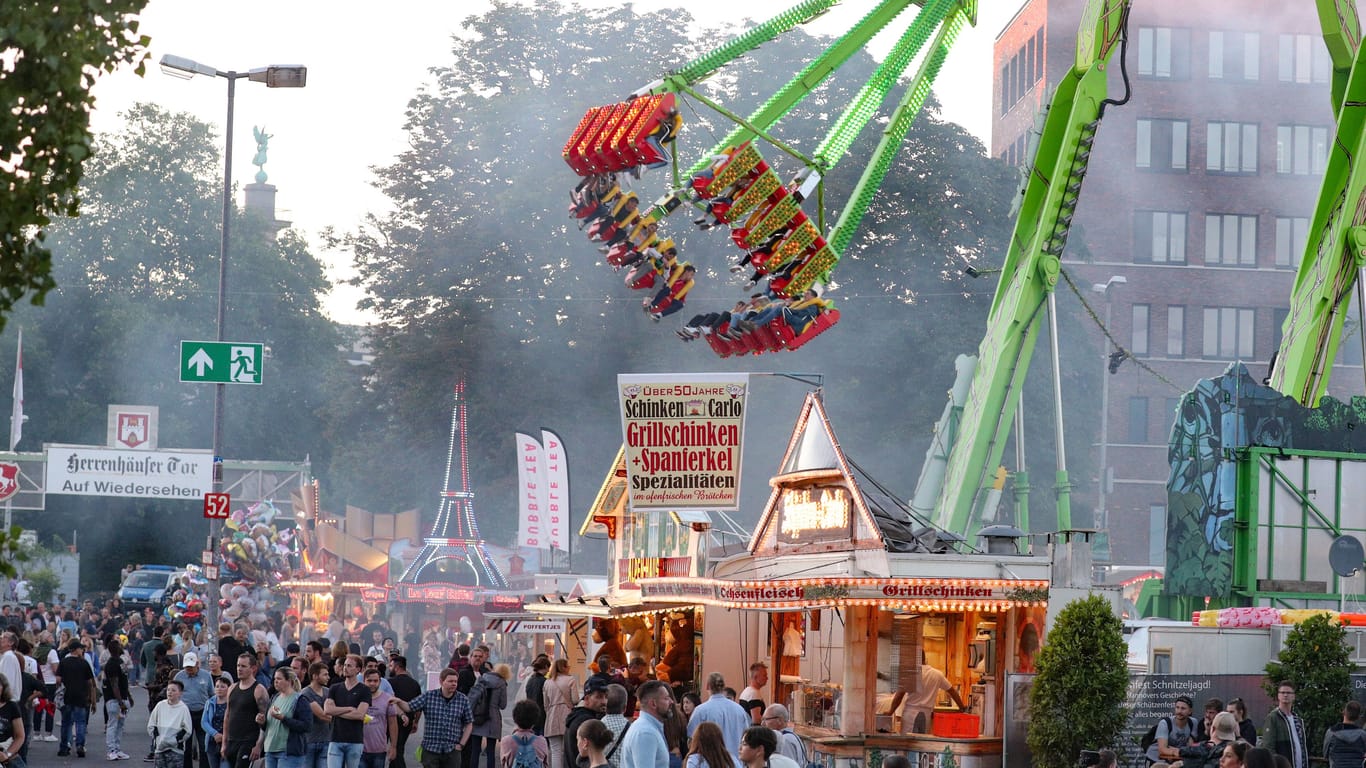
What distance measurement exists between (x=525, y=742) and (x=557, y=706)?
3806 mm

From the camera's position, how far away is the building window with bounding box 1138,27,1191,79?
220 feet

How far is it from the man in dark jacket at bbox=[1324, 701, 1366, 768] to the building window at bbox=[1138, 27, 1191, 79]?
5363cm

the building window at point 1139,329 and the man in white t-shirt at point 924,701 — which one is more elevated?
the building window at point 1139,329

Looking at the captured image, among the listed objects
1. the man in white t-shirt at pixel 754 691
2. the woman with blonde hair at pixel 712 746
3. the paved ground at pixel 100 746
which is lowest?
the paved ground at pixel 100 746

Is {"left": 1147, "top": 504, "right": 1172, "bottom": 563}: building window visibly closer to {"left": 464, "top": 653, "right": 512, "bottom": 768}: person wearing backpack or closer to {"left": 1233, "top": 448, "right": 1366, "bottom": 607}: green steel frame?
{"left": 1233, "top": 448, "right": 1366, "bottom": 607}: green steel frame

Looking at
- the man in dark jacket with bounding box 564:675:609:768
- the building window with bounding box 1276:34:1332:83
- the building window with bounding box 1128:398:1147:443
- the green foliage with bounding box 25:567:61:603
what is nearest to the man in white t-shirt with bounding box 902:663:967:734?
the man in dark jacket with bounding box 564:675:609:768

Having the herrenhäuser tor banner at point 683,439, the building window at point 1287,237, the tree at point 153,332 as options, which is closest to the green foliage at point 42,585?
the tree at point 153,332

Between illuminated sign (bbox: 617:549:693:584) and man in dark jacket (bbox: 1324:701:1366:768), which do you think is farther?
illuminated sign (bbox: 617:549:693:584)

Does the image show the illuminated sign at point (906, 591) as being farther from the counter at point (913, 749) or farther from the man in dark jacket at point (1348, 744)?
the man in dark jacket at point (1348, 744)

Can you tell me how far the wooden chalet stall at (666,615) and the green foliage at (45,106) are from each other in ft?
50.5

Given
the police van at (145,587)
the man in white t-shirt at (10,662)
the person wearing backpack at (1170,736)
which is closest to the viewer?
the person wearing backpack at (1170,736)

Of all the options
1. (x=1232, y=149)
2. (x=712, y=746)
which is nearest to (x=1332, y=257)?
(x=712, y=746)

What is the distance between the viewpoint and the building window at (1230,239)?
68250mm

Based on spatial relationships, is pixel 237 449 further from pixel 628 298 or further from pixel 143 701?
pixel 143 701
